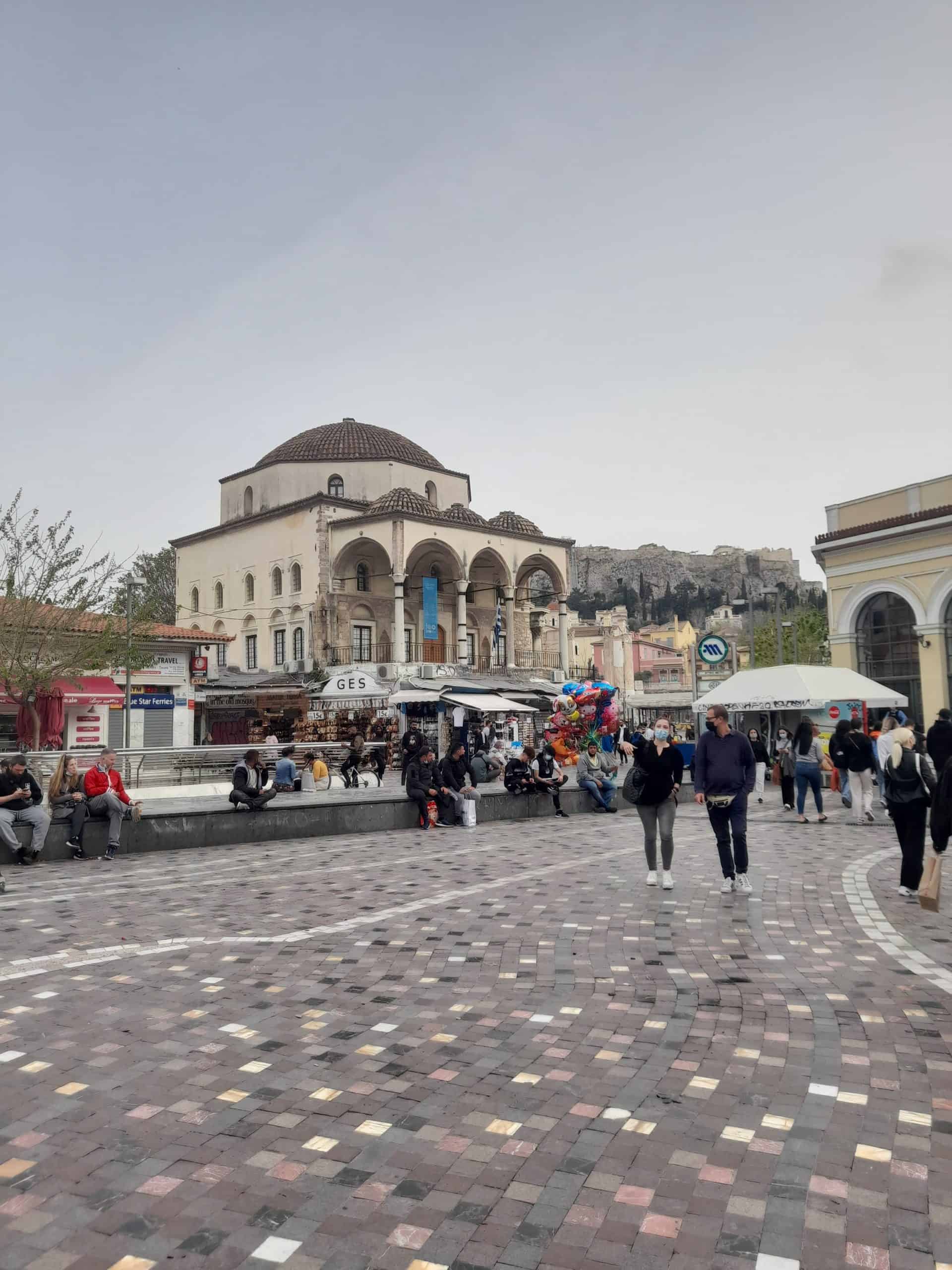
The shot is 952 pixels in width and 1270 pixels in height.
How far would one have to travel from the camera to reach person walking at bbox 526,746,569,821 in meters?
16.2

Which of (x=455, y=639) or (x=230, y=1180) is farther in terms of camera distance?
(x=455, y=639)

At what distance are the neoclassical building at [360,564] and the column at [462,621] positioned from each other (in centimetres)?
9

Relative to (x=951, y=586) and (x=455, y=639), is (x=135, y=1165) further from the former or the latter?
(x=455, y=639)

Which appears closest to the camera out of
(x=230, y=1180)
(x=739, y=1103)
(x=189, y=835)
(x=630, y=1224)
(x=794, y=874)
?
(x=630, y=1224)

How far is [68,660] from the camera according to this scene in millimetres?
22047

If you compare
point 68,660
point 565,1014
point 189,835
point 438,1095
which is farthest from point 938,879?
point 68,660

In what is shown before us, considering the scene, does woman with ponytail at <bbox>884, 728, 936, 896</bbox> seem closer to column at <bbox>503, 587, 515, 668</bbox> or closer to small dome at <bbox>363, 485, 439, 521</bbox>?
small dome at <bbox>363, 485, 439, 521</bbox>

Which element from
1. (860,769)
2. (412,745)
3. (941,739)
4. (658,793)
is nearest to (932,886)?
(658,793)

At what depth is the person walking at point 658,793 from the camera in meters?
8.62

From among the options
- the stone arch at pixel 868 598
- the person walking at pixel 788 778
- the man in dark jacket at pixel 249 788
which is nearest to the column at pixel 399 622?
the stone arch at pixel 868 598

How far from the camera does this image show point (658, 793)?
8641mm

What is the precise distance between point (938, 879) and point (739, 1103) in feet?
14.4

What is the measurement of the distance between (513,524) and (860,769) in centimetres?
3426

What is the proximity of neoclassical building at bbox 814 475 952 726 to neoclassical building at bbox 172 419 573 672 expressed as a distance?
1766 cm
